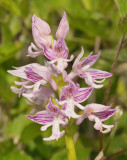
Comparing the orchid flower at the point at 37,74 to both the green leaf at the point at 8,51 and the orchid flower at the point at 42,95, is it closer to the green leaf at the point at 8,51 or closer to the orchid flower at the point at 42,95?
the orchid flower at the point at 42,95

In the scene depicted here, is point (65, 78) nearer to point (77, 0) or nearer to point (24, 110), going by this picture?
point (24, 110)

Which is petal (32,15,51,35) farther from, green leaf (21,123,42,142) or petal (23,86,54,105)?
green leaf (21,123,42,142)

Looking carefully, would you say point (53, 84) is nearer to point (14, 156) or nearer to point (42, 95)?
point (42, 95)

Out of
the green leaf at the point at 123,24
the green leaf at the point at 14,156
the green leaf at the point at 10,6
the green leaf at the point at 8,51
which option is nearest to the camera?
the green leaf at the point at 123,24

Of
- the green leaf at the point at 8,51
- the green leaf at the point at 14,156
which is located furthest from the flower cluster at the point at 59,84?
the green leaf at the point at 8,51

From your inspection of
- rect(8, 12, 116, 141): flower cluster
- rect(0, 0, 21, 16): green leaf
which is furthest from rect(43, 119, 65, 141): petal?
rect(0, 0, 21, 16): green leaf

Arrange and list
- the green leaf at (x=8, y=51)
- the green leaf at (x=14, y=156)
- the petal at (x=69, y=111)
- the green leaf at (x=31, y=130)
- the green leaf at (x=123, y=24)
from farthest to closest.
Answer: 1. the green leaf at (x=8, y=51)
2. the green leaf at (x=31, y=130)
3. the green leaf at (x=14, y=156)
4. the green leaf at (x=123, y=24)
5. the petal at (x=69, y=111)

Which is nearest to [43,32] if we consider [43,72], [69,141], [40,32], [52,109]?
[40,32]
